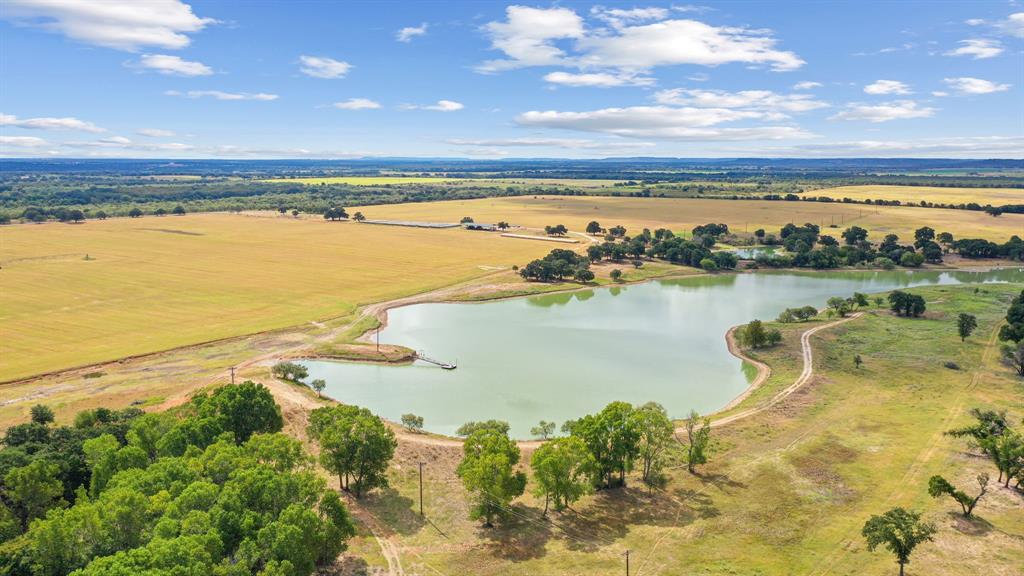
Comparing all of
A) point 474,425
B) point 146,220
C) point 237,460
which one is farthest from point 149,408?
point 146,220

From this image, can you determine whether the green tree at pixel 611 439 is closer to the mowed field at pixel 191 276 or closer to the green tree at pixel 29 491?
the green tree at pixel 29 491

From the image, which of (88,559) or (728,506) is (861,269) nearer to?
(728,506)

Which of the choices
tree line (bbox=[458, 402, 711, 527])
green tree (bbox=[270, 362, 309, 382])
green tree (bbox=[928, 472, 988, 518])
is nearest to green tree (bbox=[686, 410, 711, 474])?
tree line (bbox=[458, 402, 711, 527])

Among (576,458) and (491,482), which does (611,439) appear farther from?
(491,482)

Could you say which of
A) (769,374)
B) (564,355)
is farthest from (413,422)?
(769,374)

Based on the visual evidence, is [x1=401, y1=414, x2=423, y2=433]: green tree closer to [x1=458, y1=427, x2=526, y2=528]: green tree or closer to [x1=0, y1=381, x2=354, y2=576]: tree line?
[x1=0, y1=381, x2=354, y2=576]: tree line
